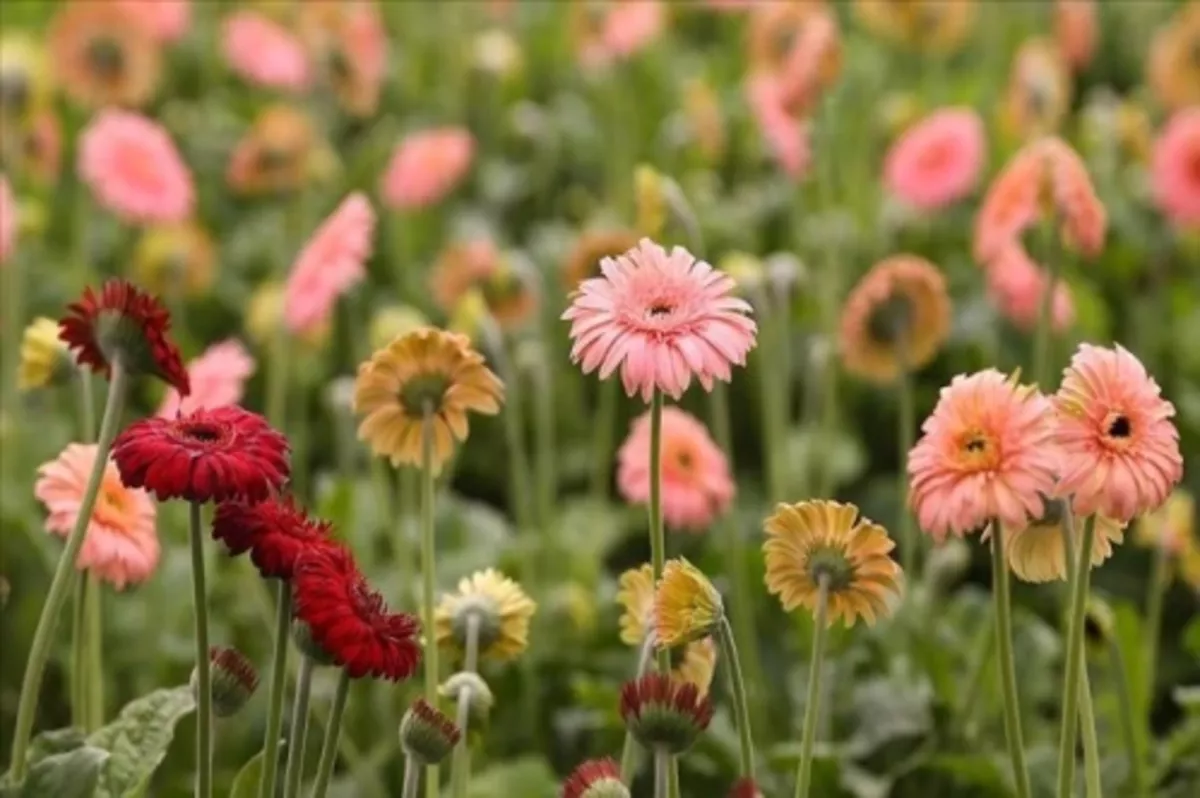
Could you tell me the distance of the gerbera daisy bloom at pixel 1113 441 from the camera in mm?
969

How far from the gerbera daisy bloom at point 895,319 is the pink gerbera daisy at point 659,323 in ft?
2.53

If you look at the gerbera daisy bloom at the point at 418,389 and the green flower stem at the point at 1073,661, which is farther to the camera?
the gerbera daisy bloom at the point at 418,389

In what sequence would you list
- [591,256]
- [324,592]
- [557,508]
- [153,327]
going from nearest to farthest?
[324,592] → [153,327] → [591,256] → [557,508]

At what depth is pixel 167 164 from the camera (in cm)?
236

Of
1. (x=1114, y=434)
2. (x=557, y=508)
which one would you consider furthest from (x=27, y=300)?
(x=1114, y=434)

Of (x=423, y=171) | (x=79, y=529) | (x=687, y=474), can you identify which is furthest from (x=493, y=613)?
(x=423, y=171)

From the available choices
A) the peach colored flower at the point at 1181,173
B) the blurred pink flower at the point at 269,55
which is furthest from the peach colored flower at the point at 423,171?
the peach colored flower at the point at 1181,173

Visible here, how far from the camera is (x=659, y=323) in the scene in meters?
1.01

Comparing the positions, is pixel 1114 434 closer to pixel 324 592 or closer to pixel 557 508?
pixel 324 592

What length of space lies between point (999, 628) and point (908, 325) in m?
0.77

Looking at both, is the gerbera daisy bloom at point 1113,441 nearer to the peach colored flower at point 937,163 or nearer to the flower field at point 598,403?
the flower field at point 598,403

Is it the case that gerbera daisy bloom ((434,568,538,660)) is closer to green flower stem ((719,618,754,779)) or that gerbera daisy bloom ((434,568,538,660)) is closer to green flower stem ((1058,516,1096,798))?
green flower stem ((719,618,754,779))

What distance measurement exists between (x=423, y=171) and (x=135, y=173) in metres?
0.50

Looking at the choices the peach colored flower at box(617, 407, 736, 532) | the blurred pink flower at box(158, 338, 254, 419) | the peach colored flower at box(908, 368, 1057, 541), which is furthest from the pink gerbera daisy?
the peach colored flower at box(617, 407, 736, 532)
